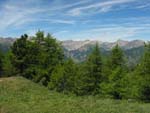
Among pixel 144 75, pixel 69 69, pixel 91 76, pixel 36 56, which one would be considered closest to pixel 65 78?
pixel 69 69

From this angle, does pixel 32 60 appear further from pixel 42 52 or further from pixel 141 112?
pixel 141 112

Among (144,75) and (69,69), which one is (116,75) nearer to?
(144,75)

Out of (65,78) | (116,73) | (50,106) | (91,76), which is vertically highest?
(116,73)

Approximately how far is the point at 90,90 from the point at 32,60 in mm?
14577

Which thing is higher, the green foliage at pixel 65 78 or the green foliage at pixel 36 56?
the green foliage at pixel 36 56

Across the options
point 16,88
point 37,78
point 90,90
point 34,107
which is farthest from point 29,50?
point 34,107

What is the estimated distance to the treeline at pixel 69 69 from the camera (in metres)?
64.7

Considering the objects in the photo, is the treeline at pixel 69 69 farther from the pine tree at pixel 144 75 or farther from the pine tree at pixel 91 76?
the pine tree at pixel 144 75

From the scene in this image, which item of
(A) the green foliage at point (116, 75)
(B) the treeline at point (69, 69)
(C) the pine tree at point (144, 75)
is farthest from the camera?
(B) the treeline at point (69, 69)

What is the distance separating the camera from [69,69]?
7106 cm

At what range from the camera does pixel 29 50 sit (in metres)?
71.1

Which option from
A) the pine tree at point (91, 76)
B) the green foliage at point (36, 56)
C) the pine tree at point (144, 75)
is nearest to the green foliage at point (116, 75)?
the pine tree at point (91, 76)

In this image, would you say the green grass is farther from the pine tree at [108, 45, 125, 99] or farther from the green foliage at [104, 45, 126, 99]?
the pine tree at [108, 45, 125, 99]

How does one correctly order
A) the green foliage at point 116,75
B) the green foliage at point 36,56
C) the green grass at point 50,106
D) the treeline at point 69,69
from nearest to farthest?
the green grass at point 50,106
the green foliage at point 116,75
the treeline at point 69,69
the green foliage at point 36,56
